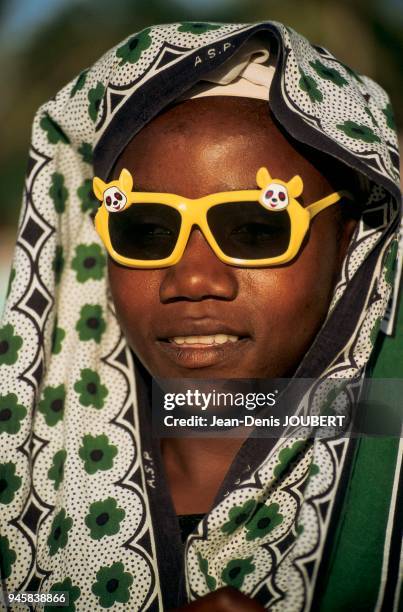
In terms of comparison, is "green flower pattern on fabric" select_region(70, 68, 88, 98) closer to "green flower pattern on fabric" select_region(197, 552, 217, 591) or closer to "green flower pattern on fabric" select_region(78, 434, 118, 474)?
"green flower pattern on fabric" select_region(78, 434, 118, 474)

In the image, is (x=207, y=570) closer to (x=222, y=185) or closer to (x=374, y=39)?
(x=222, y=185)

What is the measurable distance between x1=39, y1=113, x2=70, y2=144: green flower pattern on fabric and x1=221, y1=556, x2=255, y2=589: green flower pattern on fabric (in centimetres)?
149

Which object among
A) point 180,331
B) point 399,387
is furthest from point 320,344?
point 180,331

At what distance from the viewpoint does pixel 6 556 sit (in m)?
2.54

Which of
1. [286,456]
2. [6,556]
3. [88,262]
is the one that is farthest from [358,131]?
[6,556]

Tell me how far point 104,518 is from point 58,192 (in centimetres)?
111

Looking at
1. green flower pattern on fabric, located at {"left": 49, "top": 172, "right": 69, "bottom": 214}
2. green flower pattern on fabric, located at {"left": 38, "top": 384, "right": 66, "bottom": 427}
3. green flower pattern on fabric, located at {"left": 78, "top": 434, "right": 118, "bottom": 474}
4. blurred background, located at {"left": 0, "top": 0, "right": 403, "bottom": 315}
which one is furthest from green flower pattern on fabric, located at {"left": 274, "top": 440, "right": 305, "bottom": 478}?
blurred background, located at {"left": 0, "top": 0, "right": 403, "bottom": 315}

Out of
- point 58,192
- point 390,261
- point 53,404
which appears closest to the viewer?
point 390,261

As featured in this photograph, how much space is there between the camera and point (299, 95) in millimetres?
2260

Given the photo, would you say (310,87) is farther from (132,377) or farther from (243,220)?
(132,377)

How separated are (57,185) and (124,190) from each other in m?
0.50

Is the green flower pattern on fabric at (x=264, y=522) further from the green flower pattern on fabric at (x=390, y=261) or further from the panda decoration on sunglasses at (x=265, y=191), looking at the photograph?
the panda decoration on sunglasses at (x=265, y=191)

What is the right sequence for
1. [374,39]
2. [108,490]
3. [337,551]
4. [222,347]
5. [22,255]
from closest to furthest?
[337,551] < [222,347] < [108,490] < [22,255] < [374,39]

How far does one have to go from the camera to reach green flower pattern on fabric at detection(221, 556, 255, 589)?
2.23 metres
